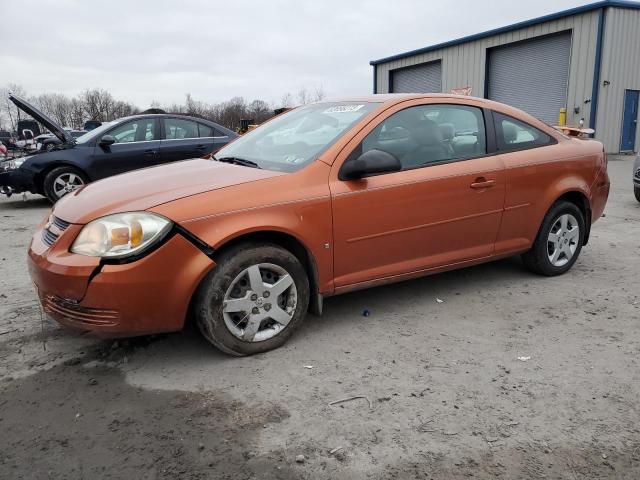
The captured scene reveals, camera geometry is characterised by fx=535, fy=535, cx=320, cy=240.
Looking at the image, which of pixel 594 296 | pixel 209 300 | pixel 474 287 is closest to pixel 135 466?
pixel 209 300

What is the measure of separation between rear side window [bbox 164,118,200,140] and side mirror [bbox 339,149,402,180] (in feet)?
21.0

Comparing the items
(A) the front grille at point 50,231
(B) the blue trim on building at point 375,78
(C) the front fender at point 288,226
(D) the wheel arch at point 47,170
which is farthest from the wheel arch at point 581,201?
(B) the blue trim on building at point 375,78

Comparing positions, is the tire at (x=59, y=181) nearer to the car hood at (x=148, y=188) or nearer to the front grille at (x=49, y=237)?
the car hood at (x=148, y=188)

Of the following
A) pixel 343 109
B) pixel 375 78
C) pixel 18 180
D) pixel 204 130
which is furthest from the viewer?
pixel 375 78

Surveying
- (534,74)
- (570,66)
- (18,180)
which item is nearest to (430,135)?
(18,180)

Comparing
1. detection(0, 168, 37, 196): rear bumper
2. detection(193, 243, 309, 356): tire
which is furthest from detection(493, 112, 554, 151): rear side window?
detection(0, 168, 37, 196): rear bumper

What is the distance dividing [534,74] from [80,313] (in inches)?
843

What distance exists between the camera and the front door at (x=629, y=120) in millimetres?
18875

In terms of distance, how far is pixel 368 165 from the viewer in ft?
10.9

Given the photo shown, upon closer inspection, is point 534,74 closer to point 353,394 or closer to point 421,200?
point 421,200

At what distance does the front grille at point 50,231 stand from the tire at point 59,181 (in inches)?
227

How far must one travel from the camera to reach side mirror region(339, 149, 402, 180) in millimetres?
3324

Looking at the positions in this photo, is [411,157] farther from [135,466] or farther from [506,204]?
[135,466]

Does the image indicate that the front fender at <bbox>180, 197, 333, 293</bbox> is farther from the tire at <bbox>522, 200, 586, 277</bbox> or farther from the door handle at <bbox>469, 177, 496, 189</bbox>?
the tire at <bbox>522, 200, 586, 277</bbox>
